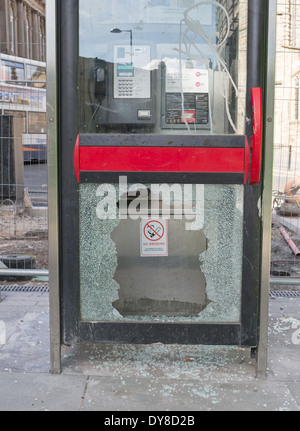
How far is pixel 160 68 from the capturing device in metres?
2.89

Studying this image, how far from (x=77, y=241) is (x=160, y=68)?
3.63 feet

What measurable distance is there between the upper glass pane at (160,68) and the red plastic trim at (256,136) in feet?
0.97

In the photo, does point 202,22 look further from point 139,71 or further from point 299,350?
point 299,350

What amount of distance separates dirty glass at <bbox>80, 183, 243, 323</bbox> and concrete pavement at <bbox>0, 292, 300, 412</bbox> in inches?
11.6

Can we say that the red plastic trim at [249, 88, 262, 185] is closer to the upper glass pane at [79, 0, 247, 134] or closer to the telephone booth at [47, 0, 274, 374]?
the telephone booth at [47, 0, 274, 374]

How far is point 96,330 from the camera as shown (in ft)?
9.23

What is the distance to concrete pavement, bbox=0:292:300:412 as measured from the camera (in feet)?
8.15

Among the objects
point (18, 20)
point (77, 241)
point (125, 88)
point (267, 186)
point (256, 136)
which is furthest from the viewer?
point (18, 20)

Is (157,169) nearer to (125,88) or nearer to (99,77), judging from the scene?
(125,88)

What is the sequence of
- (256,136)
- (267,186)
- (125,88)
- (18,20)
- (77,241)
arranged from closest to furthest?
(256,136)
(267,186)
(77,241)
(125,88)
(18,20)

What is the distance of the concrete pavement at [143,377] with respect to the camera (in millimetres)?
2484

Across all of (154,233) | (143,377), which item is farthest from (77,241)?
(143,377)

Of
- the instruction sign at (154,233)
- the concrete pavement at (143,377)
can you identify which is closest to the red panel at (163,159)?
the instruction sign at (154,233)

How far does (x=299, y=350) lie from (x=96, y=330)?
1306 mm
